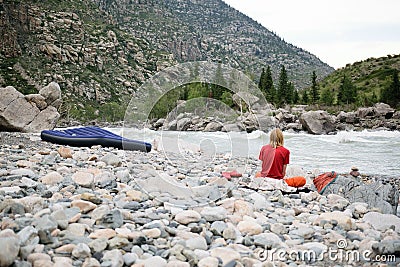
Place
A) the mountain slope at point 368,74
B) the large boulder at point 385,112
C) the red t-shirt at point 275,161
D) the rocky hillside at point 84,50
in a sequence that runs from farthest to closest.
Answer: the mountain slope at point 368,74
the rocky hillside at point 84,50
the large boulder at point 385,112
the red t-shirt at point 275,161

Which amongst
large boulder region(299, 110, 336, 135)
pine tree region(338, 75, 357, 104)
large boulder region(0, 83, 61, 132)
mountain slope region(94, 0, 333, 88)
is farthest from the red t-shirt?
mountain slope region(94, 0, 333, 88)

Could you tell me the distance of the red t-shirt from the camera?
4.55 metres

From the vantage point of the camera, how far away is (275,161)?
4.57 m

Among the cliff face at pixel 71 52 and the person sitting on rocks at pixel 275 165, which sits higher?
the cliff face at pixel 71 52

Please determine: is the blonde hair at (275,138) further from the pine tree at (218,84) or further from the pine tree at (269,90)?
the pine tree at (269,90)

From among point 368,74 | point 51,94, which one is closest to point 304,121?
point 51,94

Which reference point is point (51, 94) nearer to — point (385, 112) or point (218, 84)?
point (218, 84)

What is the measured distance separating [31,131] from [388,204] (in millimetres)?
11378

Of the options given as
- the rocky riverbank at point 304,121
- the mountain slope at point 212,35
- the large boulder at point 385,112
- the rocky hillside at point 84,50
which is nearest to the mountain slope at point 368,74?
the large boulder at point 385,112

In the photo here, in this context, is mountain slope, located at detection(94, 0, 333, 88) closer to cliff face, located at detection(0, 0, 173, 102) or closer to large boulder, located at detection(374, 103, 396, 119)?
cliff face, located at detection(0, 0, 173, 102)

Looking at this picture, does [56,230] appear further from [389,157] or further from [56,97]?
[56,97]

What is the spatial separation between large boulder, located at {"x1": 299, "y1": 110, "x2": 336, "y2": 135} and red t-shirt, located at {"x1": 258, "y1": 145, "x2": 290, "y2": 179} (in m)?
17.9
